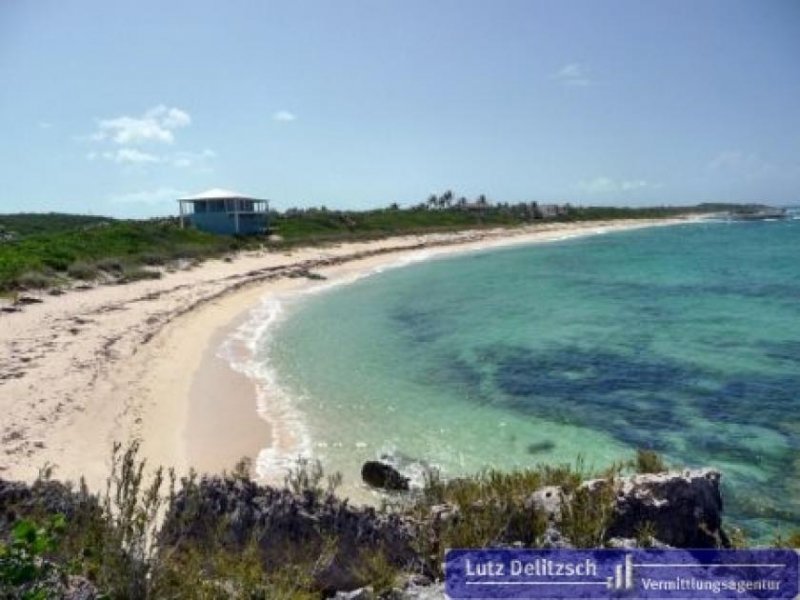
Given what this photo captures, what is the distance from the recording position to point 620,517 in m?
6.02

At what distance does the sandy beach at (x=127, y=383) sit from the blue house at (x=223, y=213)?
21643 millimetres

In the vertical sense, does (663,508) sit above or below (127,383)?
above

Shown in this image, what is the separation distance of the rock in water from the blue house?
45369 mm

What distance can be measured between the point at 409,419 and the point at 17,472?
685 centimetres

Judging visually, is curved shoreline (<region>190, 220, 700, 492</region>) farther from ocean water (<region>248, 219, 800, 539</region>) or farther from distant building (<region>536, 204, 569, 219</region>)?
distant building (<region>536, 204, 569, 219</region>)

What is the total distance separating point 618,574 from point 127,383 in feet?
42.0

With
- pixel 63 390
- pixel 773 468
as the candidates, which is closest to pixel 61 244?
pixel 63 390

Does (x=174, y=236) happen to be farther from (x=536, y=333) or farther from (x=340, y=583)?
(x=340, y=583)

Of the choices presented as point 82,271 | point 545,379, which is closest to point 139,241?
point 82,271

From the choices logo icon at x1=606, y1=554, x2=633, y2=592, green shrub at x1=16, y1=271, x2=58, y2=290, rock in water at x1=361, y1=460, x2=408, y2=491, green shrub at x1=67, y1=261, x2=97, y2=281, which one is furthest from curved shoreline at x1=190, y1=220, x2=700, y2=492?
green shrub at x1=16, y1=271, x2=58, y2=290

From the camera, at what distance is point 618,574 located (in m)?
4.81

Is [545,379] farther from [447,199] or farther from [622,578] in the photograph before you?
[447,199]

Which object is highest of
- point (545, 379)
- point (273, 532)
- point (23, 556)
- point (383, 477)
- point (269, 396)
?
point (23, 556)

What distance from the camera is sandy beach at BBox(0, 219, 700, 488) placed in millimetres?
10812
